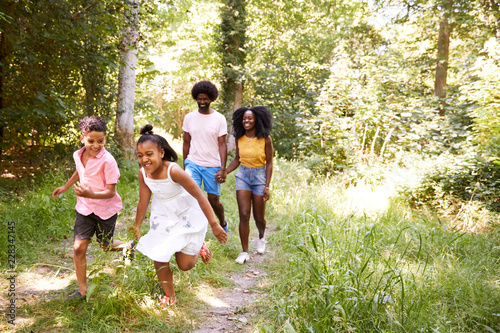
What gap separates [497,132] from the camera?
691 cm

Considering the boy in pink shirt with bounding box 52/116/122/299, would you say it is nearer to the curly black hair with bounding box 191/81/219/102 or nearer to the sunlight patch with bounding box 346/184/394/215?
the curly black hair with bounding box 191/81/219/102

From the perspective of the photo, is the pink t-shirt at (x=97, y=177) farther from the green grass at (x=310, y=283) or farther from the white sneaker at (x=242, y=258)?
the white sneaker at (x=242, y=258)

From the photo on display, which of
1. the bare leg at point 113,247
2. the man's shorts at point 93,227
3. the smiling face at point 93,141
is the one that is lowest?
the bare leg at point 113,247

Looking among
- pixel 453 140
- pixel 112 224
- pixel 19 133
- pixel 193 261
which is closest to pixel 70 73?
pixel 19 133

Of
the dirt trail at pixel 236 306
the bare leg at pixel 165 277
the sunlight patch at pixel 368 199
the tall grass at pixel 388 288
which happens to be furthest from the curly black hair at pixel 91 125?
the sunlight patch at pixel 368 199

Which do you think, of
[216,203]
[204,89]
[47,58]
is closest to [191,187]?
[216,203]

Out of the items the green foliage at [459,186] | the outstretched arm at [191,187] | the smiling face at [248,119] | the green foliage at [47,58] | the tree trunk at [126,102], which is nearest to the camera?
the outstretched arm at [191,187]

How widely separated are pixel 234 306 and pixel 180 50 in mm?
17739

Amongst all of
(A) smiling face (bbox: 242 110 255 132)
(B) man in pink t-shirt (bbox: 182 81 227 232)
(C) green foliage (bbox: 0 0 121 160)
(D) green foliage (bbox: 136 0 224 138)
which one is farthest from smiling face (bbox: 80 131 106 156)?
(D) green foliage (bbox: 136 0 224 138)

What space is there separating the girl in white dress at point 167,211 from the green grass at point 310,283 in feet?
1.06

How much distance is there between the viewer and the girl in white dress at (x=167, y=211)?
3.28m

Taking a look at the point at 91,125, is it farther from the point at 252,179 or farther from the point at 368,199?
the point at 368,199

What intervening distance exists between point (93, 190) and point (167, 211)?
31.0 inches

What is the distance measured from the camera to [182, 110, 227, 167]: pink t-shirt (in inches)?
204
